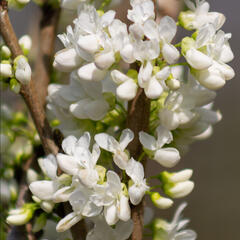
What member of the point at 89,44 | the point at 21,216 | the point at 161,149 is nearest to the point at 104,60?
the point at 89,44

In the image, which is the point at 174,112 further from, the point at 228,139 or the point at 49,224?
the point at 228,139

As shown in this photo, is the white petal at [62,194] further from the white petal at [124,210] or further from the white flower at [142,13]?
the white flower at [142,13]

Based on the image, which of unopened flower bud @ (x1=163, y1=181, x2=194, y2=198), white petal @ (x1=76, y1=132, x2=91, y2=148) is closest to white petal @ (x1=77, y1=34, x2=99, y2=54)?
white petal @ (x1=76, y1=132, x2=91, y2=148)

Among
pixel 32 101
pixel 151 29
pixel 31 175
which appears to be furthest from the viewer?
pixel 31 175

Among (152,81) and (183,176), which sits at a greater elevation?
(152,81)

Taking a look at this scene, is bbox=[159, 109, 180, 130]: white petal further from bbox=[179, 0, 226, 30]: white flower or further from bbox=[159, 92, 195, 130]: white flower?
bbox=[179, 0, 226, 30]: white flower

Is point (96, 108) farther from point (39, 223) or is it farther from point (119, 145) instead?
point (39, 223)
